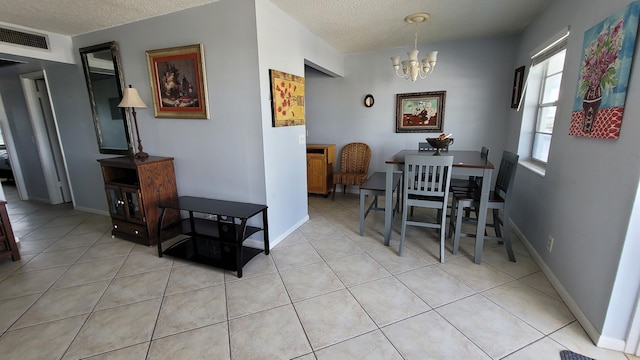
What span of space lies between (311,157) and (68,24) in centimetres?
325

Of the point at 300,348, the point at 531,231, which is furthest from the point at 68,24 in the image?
the point at 531,231

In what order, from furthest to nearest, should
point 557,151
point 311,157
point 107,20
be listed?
point 311,157
point 107,20
point 557,151

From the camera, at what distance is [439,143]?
259 centimetres

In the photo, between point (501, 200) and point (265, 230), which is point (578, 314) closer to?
point (501, 200)

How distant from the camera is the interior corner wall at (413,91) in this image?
3760 millimetres

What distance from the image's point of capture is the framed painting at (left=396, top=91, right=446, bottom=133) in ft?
13.3

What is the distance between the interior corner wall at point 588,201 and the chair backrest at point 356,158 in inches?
93.2

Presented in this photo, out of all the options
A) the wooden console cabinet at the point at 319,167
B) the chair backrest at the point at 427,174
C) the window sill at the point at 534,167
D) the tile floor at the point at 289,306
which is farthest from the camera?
the wooden console cabinet at the point at 319,167

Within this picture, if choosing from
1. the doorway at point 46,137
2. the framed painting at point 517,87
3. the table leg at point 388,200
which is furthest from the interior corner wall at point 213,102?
the framed painting at point 517,87

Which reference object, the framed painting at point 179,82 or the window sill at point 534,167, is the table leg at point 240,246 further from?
the window sill at point 534,167

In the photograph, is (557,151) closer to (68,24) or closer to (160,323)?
(160,323)

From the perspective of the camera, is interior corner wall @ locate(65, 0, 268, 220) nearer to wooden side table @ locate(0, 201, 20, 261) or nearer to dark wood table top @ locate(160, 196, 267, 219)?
dark wood table top @ locate(160, 196, 267, 219)

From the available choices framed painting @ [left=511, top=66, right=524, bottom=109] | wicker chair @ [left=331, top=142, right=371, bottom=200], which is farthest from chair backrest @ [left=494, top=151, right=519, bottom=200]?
wicker chair @ [left=331, top=142, right=371, bottom=200]

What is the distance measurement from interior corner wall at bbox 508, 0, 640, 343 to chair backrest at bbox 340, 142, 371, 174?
237cm
